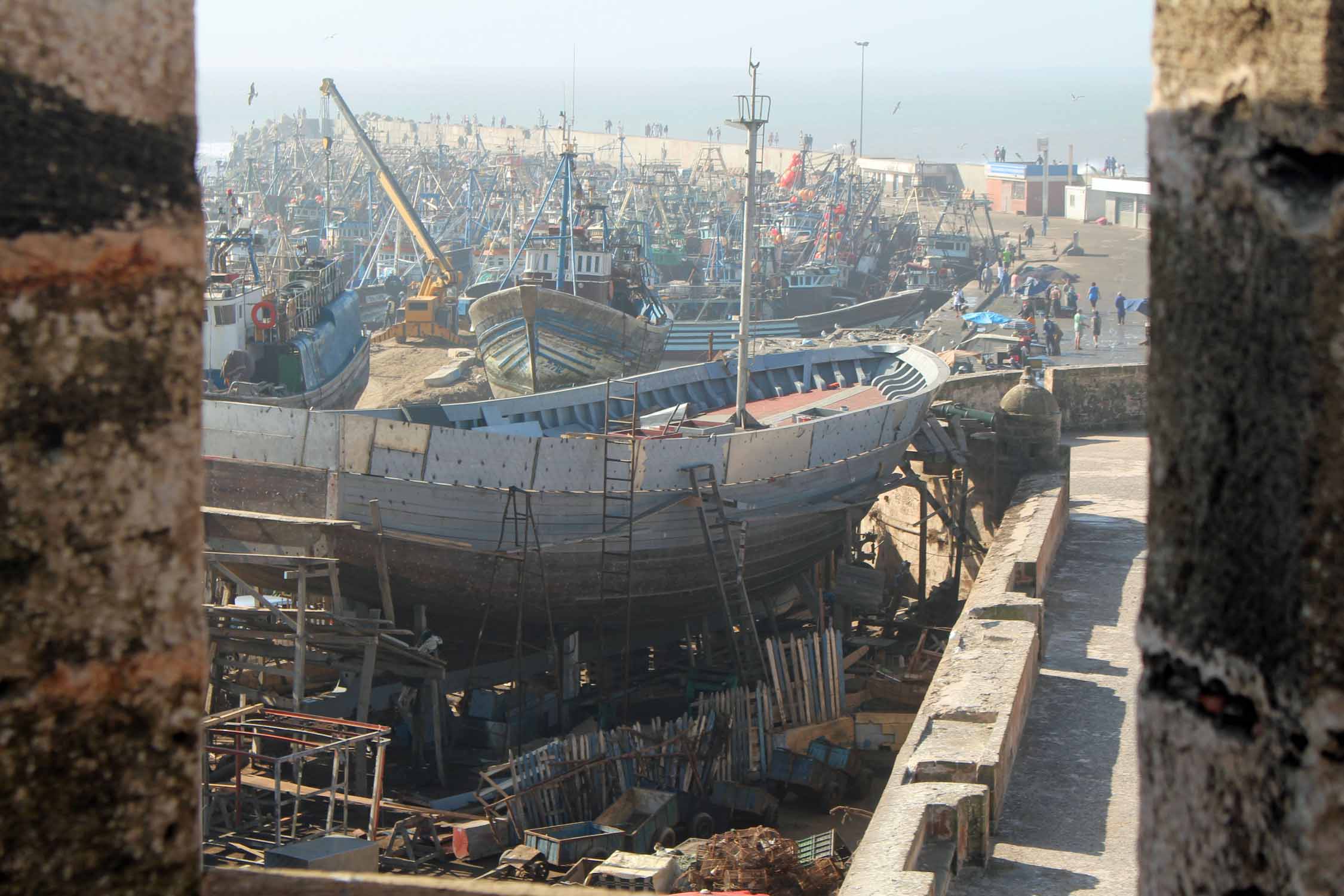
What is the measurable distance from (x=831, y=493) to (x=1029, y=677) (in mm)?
7007

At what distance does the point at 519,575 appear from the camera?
13.5 m

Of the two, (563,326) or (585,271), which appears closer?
(563,326)

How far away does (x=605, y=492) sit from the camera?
1384 centimetres

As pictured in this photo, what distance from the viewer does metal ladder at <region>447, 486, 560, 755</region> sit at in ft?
43.5

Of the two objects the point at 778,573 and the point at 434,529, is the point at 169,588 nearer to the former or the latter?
the point at 434,529

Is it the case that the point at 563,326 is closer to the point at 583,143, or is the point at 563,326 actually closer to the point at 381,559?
the point at 381,559

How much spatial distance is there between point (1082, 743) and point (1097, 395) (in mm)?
10739

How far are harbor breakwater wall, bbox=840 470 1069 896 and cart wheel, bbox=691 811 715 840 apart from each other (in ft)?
8.46

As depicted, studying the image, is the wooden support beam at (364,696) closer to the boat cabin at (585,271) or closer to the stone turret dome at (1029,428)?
the stone turret dome at (1029,428)

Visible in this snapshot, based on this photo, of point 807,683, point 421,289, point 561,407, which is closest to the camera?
point 807,683

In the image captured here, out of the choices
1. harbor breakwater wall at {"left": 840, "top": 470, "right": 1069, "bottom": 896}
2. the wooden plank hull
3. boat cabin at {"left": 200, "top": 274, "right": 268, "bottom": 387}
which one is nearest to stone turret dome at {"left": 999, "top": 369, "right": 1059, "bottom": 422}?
harbor breakwater wall at {"left": 840, "top": 470, "right": 1069, "bottom": 896}

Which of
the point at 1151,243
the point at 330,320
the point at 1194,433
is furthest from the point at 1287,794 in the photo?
the point at 330,320

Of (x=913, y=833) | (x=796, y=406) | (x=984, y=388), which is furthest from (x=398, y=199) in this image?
(x=913, y=833)

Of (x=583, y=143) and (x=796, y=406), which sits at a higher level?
(x=583, y=143)
